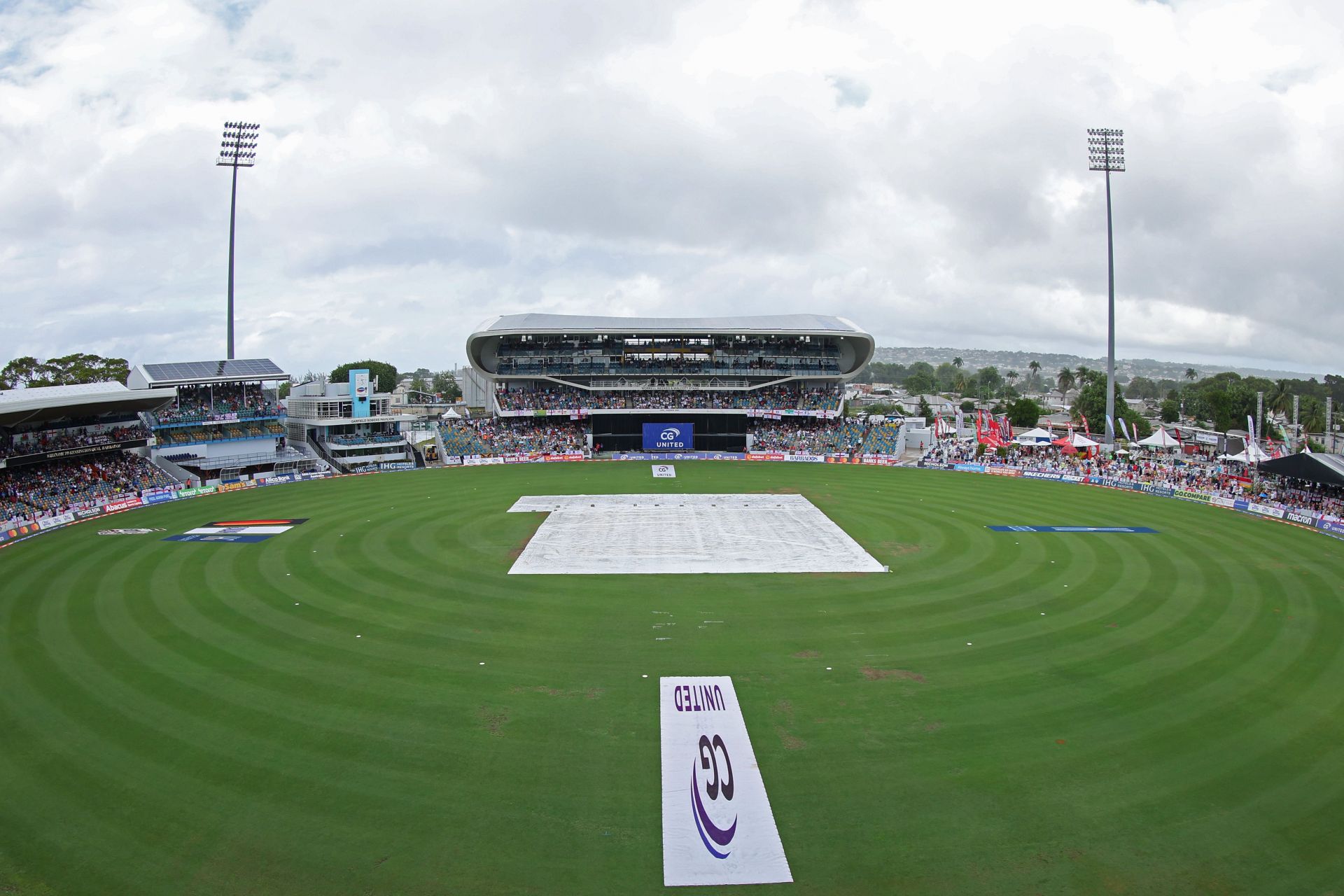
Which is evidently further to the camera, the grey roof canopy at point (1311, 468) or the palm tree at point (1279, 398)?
the palm tree at point (1279, 398)

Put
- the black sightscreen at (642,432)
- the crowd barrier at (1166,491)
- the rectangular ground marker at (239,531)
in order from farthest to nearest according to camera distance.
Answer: the black sightscreen at (642,432)
the crowd barrier at (1166,491)
the rectangular ground marker at (239,531)

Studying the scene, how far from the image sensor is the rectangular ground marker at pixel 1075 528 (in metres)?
33.9

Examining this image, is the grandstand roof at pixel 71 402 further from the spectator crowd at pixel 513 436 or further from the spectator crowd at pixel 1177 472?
the spectator crowd at pixel 1177 472

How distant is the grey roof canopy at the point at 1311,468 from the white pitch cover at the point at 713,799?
35843mm

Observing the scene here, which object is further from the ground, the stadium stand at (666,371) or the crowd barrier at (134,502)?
the stadium stand at (666,371)

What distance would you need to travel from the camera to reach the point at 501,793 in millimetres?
12984

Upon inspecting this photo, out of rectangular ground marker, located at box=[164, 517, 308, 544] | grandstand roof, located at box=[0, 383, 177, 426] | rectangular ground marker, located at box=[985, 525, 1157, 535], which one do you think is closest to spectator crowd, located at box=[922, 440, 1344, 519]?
rectangular ground marker, located at box=[985, 525, 1157, 535]

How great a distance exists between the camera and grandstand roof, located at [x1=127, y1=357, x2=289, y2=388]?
51781 mm

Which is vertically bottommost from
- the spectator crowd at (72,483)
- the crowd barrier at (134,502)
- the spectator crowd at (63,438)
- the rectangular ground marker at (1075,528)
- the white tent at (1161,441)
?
the rectangular ground marker at (1075,528)

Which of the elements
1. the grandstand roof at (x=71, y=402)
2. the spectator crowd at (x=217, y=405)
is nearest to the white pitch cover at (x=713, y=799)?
the grandstand roof at (x=71, y=402)

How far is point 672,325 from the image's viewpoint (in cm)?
7006

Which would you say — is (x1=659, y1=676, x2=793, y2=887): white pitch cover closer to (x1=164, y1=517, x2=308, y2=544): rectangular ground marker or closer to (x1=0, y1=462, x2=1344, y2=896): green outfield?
(x1=0, y1=462, x2=1344, y2=896): green outfield

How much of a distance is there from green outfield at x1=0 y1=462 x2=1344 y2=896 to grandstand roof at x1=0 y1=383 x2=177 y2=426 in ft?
45.4

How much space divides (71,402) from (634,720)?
4152 cm
